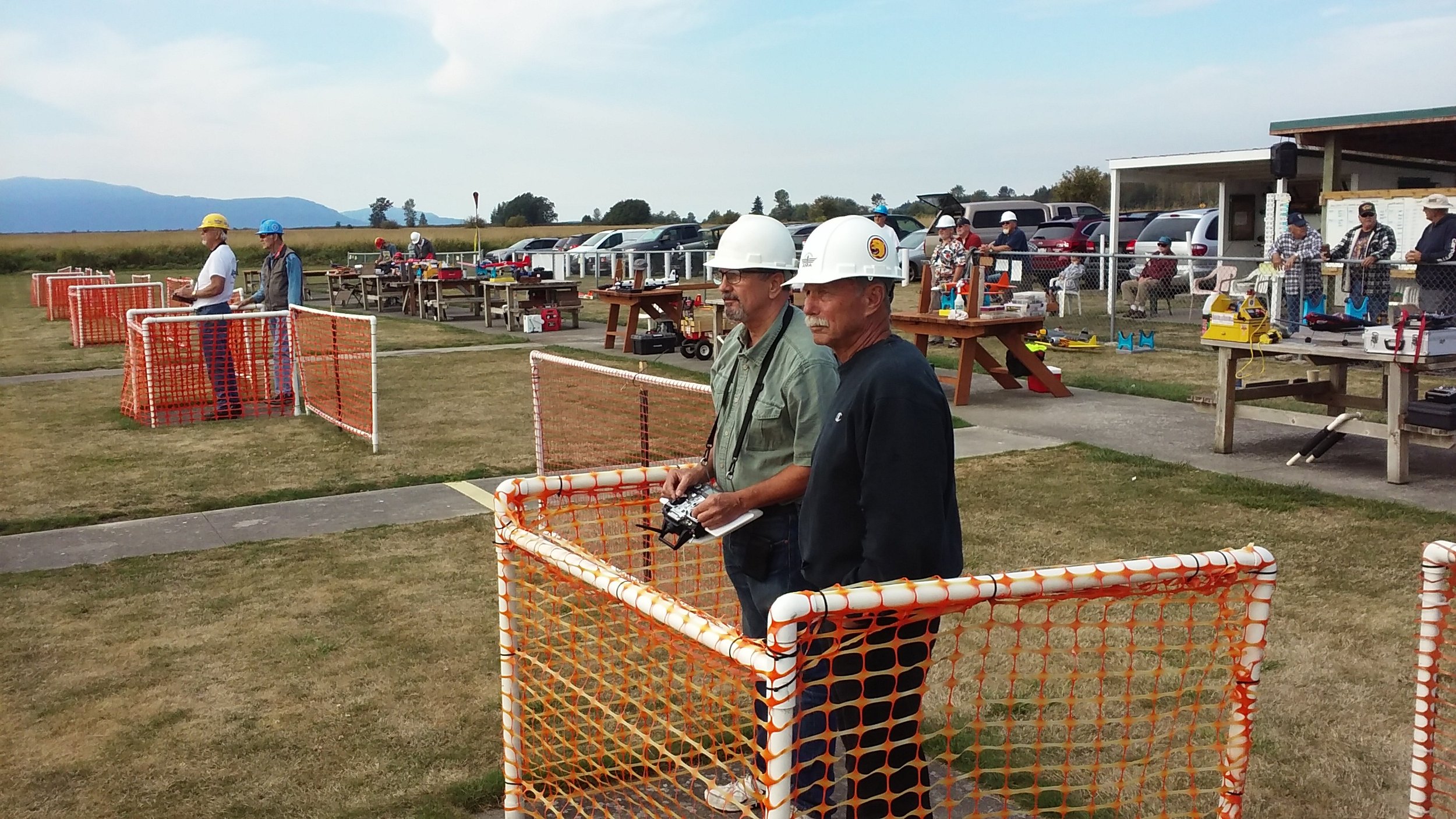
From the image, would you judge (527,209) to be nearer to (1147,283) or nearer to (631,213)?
(631,213)

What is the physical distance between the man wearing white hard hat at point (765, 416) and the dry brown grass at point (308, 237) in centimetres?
5890

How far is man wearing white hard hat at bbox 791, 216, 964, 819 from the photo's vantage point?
2.90 meters

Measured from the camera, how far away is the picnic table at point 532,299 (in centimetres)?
2288

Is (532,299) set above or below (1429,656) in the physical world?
above

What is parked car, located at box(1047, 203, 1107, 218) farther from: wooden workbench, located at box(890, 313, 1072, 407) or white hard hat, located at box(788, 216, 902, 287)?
white hard hat, located at box(788, 216, 902, 287)

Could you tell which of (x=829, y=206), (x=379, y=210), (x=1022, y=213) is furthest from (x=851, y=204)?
(x=379, y=210)

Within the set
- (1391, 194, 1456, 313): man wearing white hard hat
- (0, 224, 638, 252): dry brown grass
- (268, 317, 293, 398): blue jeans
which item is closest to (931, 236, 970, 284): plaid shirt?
(1391, 194, 1456, 313): man wearing white hard hat

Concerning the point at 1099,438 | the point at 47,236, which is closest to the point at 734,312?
the point at 1099,438

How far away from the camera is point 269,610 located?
6.23m

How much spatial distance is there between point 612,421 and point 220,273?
4.45 metres

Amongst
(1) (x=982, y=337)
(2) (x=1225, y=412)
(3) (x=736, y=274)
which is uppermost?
(3) (x=736, y=274)

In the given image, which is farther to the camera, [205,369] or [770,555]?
[205,369]

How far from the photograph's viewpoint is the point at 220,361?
1252 cm

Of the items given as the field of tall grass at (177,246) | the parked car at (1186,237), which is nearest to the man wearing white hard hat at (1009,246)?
the parked car at (1186,237)
